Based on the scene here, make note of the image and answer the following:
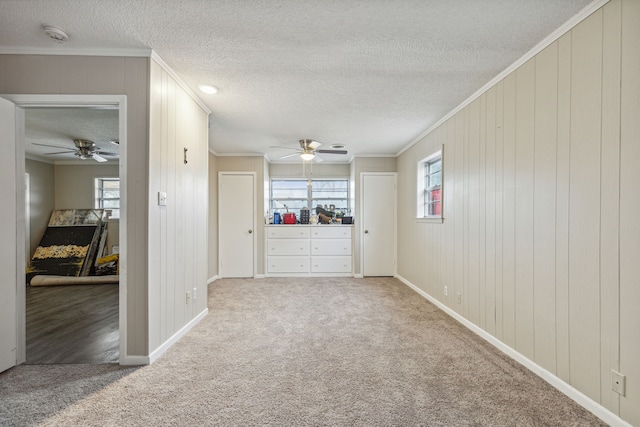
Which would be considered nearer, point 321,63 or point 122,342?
point 122,342

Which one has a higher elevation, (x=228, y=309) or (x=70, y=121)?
(x=70, y=121)

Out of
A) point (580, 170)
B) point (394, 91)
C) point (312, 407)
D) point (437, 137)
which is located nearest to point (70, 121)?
point (394, 91)

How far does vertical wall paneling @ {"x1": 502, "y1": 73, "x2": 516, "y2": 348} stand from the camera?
2.42 m

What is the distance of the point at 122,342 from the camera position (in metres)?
2.27

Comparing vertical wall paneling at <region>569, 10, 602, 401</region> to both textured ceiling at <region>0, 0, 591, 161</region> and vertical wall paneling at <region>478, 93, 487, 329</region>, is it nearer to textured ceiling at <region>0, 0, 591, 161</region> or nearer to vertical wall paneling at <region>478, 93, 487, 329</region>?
textured ceiling at <region>0, 0, 591, 161</region>

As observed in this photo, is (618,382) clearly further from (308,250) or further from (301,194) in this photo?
(301,194)

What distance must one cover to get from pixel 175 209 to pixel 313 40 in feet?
6.04

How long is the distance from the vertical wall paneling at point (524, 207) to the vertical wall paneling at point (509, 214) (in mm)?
40

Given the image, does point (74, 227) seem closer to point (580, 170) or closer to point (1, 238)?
point (1, 238)

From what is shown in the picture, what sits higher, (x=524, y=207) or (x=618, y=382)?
(x=524, y=207)

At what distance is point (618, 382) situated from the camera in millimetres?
1580

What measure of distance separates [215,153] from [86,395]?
175 inches

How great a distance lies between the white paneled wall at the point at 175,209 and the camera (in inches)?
93.1

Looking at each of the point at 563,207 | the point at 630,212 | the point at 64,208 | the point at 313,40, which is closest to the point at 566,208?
the point at 563,207
